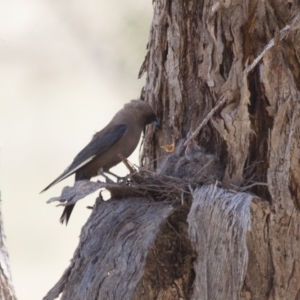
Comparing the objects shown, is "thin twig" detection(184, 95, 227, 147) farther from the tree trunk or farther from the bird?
the bird

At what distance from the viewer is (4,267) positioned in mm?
6684

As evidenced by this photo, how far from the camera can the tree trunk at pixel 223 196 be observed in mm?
4902

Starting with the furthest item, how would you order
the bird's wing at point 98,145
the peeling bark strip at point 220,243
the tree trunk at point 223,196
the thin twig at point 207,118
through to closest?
the bird's wing at point 98,145 → the thin twig at point 207,118 → the tree trunk at point 223,196 → the peeling bark strip at point 220,243

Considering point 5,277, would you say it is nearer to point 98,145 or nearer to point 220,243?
point 98,145

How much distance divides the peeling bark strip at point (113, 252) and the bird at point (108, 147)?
1.50m

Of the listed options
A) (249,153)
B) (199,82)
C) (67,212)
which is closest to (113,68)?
(67,212)

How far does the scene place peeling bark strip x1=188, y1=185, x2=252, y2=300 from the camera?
4781mm

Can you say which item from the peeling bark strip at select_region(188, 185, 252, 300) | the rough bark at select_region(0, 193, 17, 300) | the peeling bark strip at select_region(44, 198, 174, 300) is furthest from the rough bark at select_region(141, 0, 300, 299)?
the rough bark at select_region(0, 193, 17, 300)

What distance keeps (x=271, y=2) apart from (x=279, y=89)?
0.58 meters

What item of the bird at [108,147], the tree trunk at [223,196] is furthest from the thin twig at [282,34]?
the bird at [108,147]

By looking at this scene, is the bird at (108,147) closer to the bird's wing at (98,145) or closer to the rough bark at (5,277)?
the bird's wing at (98,145)

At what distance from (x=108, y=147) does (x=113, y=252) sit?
195 cm

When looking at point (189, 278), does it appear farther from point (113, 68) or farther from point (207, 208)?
point (113, 68)

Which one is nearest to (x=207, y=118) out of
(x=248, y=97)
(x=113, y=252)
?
(x=248, y=97)
